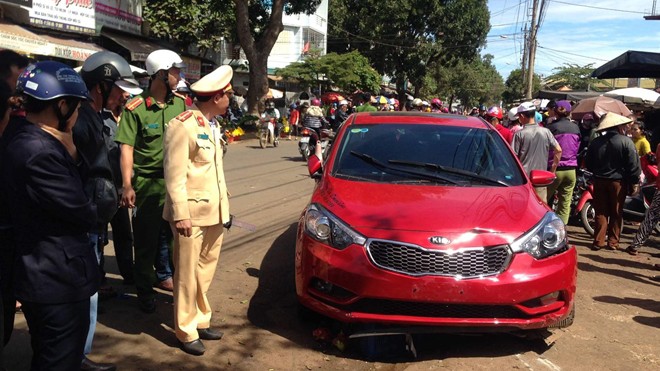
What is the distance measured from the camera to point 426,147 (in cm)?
491

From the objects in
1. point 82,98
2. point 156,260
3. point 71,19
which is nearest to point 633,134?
point 156,260

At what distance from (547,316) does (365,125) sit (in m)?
2.41

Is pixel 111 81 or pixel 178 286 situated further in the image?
pixel 111 81

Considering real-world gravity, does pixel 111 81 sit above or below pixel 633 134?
above

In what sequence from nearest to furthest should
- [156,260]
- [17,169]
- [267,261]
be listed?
[17,169] → [156,260] → [267,261]

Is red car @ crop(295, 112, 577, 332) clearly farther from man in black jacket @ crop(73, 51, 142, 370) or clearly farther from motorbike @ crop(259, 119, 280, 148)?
motorbike @ crop(259, 119, 280, 148)

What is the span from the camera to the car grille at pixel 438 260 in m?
3.53

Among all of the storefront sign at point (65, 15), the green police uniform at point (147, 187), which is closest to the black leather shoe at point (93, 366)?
the green police uniform at point (147, 187)

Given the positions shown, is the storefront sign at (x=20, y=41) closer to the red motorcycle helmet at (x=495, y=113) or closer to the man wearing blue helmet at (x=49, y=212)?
the red motorcycle helmet at (x=495, y=113)

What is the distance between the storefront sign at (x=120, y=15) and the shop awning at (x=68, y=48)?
1.60 m

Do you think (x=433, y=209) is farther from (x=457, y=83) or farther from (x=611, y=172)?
(x=457, y=83)

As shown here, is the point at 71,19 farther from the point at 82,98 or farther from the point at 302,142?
the point at 82,98

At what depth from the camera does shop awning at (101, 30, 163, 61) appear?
57.7 ft

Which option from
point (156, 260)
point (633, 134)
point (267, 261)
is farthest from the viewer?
point (633, 134)
